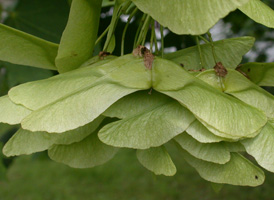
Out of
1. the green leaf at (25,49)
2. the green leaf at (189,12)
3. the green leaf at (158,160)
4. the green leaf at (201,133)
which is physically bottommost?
the green leaf at (158,160)

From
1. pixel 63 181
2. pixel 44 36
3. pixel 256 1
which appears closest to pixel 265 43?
pixel 44 36

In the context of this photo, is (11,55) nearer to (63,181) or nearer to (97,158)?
(97,158)

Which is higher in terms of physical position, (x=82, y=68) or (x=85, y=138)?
(x=82, y=68)

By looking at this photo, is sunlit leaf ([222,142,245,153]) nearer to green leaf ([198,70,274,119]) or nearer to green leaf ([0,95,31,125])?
green leaf ([198,70,274,119])

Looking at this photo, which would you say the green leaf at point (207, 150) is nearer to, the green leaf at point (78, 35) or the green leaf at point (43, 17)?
the green leaf at point (78, 35)

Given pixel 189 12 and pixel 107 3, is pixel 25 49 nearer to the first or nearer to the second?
pixel 189 12

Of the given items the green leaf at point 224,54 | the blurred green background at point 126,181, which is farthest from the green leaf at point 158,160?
the blurred green background at point 126,181
